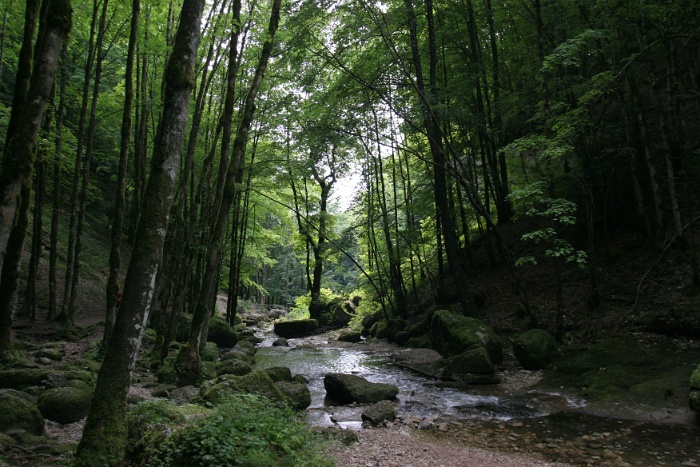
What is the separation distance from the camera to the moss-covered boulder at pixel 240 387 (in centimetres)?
623

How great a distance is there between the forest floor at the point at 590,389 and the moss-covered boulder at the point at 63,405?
302mm

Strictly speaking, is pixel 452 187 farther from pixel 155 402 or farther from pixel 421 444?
pixel 155 402

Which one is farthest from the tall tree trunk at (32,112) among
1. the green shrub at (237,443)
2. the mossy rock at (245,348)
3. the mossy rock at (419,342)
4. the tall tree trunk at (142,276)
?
the mossy rock at (419,342)

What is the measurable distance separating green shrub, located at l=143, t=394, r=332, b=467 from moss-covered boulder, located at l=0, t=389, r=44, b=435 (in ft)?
7.07

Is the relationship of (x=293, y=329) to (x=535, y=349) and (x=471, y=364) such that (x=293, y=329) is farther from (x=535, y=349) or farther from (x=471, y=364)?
(x=535, y=349)

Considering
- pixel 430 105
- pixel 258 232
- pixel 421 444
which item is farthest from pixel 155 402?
pixel 258 232

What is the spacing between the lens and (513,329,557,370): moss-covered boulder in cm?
973

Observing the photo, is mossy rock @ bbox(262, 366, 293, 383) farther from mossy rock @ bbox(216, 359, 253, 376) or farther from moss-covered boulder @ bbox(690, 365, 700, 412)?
moss-covered boulder @ bbox(690, 365, 700, 412)

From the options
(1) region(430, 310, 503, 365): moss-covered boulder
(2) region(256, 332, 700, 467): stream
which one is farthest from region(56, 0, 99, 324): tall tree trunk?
(1) region(430, 310, 503, 365): moss-covered boulder

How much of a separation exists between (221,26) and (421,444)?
30.5ft

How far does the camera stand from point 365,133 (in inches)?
742

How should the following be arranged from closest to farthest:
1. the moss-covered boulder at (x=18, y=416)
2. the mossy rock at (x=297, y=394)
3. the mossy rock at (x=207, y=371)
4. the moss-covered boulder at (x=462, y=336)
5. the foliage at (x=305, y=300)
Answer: the moss-covered boulder at (x=18, y=416) < the mossy rock at (x=297, y=394) < the mossy rock at (x=207, y=371) < the moss-covered boulder at (x=462, y=336) < the foliage at (x=305, y=300)

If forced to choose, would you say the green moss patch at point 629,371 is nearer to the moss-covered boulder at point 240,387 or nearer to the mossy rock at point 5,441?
the moss-covered boulder at point 240,387

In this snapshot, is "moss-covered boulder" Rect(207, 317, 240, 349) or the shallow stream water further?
"moss-covered boulder" Rect(207, 317, 240, 349)
